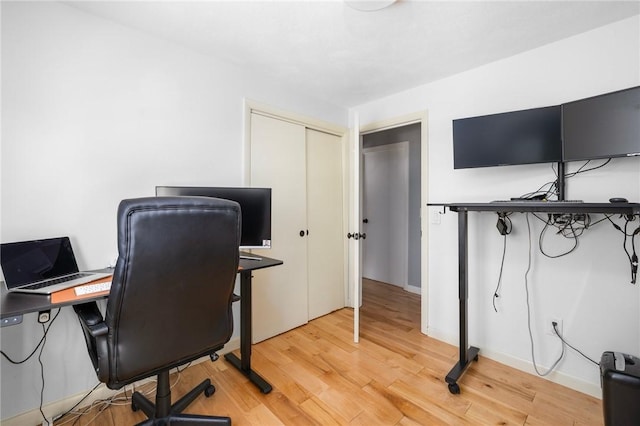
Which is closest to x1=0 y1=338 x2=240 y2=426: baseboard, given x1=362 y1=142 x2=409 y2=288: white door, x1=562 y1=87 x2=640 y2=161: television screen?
x1=562 y1=87 x2=640 y2=161: television screen

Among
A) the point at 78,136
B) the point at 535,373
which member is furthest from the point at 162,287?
the point at 535,373

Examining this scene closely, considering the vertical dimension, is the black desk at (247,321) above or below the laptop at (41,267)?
below

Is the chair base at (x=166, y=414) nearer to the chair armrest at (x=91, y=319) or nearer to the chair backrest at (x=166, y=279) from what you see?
the chair backrest at (x=166, y=279)

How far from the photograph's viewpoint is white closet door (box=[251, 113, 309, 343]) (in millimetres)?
2559

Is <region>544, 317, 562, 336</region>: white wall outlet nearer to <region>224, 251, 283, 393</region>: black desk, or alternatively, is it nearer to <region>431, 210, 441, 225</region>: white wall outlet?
<region>431, 210, 441, 225</region>: white wall outlet

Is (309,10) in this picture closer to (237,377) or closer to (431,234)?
(431,234)

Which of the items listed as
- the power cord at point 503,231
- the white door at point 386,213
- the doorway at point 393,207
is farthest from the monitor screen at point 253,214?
the white door at point 386,213

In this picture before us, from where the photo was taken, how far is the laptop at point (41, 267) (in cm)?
133

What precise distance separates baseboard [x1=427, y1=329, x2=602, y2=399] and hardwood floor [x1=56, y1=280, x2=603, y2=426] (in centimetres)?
4

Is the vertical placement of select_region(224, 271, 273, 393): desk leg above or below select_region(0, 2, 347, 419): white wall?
below

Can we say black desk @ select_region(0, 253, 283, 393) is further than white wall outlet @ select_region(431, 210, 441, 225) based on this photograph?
No

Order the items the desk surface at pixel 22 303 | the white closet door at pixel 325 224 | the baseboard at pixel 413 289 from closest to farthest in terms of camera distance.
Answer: the desk surface at pixel 22 303
the white closet door at pixel 325 224
the baseboard at pixel 413 289

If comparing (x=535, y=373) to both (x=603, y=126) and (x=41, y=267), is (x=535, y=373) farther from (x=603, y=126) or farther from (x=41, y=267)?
(x=41, y=267)

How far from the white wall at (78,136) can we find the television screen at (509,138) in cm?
207
